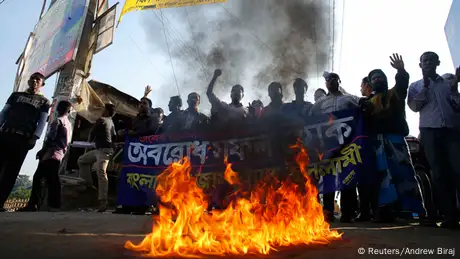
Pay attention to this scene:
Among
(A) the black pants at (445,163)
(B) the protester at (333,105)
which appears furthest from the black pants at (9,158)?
(A) the black pants at (445,163)

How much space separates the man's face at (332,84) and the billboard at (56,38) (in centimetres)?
1102

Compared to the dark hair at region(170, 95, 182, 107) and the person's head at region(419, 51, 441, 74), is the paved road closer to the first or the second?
the person's head at region(419, 51, 441, 74)

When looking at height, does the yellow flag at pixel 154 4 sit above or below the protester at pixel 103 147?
above

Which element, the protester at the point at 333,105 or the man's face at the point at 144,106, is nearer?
the protester at the point at 333,105

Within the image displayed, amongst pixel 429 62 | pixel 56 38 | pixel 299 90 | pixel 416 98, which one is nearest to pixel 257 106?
pixel 299 90

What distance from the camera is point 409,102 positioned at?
4.10 metres

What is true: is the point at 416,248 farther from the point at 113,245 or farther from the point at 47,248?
the point at 47,248

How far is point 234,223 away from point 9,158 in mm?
4762

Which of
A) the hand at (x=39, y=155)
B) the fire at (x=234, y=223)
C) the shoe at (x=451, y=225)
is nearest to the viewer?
the fire at (x=234, y=223)

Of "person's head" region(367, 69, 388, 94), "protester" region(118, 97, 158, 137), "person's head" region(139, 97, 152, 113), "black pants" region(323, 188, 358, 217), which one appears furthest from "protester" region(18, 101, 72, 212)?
"person's head" region(367, 69, 388, 94)

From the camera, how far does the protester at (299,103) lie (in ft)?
15.1

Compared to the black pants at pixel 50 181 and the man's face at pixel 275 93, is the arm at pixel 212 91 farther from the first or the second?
the black pants at pixel 50 181

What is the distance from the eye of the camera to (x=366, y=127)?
438 cm

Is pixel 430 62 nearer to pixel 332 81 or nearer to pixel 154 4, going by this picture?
pixel 332 81
